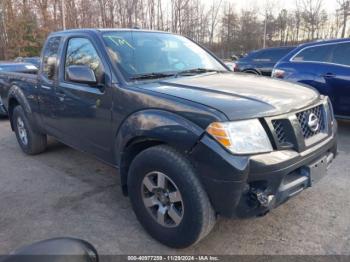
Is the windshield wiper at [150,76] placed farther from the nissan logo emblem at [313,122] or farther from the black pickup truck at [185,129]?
the nissan logo emblem at [313,122]

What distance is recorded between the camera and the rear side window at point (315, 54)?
18.9 ft

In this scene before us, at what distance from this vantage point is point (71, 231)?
2912mm

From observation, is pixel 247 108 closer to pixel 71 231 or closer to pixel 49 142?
pixel 71 231

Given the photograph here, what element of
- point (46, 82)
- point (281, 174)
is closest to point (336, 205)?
point (281, 174)

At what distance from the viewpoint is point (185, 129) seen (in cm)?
229

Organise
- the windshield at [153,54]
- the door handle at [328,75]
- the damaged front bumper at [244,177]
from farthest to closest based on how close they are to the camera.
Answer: the door handle at [328,75], the windshield at [153,54], the damaged front bumper at [244,177]

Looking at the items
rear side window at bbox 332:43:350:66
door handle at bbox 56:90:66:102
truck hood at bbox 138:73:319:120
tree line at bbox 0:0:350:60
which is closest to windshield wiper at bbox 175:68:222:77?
truck hood at bbox 138:73:319:120

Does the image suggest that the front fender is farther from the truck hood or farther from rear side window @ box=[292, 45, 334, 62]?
rear side window @ box=[292, 45, 334, 62]

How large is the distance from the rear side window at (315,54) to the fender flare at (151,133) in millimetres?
4413

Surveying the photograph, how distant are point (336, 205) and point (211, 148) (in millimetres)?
1825

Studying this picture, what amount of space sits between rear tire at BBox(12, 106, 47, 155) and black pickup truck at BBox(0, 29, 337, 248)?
1.33 m

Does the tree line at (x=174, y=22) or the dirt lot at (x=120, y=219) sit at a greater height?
the tree line at (x=174, y=22)

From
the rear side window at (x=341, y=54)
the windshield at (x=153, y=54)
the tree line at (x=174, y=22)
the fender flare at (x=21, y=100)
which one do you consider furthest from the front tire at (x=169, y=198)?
the tree line at (x=174, y=22)

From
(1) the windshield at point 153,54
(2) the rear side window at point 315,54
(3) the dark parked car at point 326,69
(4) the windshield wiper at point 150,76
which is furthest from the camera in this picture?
(2) the rear side window at point 315,54
